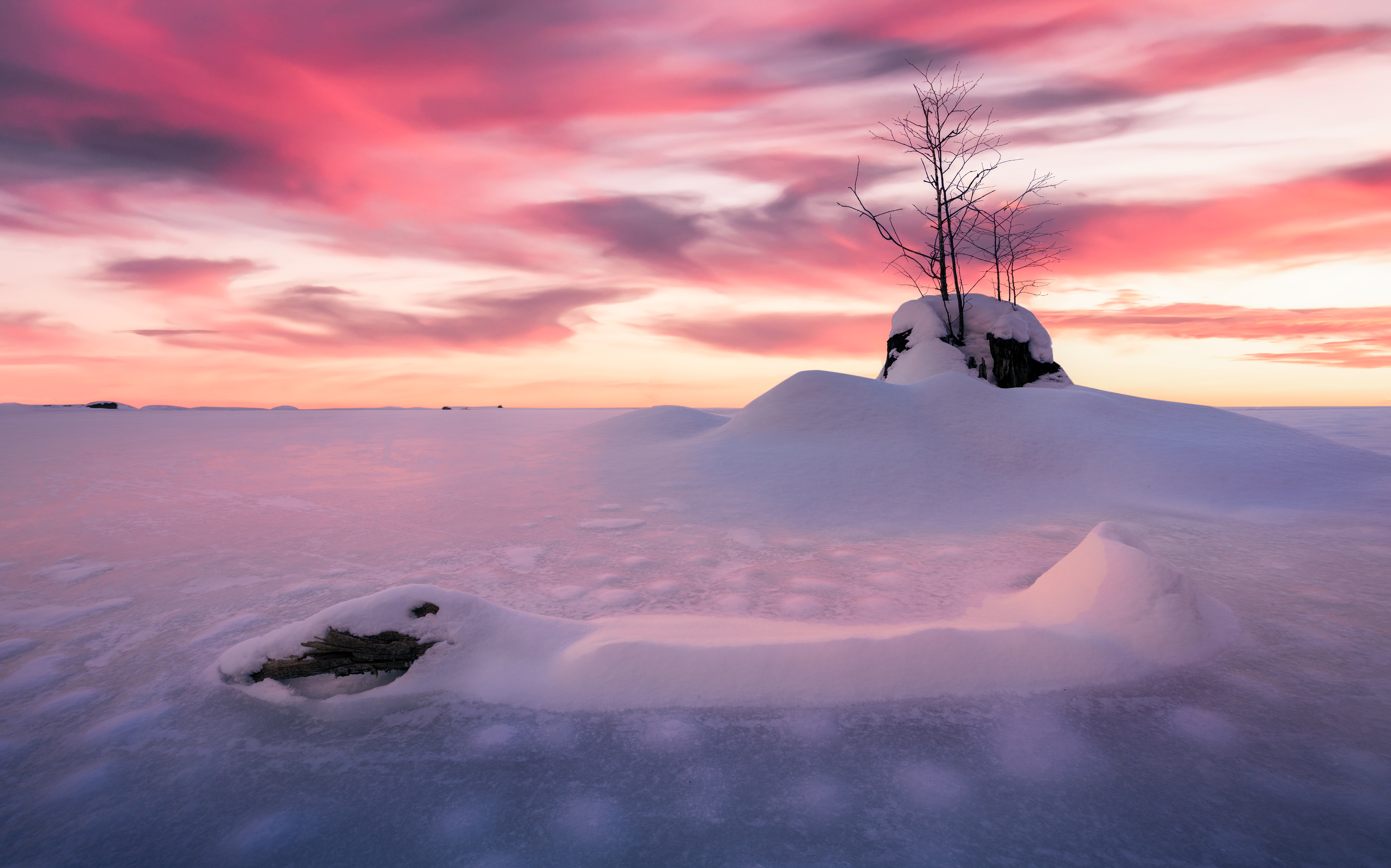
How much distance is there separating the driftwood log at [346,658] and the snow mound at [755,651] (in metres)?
0.04

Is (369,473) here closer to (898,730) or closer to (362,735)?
(362,735)

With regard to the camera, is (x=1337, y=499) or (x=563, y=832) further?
(x=1337, y=499)

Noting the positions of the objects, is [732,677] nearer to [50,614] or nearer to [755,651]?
[755,651]

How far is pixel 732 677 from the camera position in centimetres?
244

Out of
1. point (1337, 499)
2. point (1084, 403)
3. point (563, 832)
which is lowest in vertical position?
point (563, 832)

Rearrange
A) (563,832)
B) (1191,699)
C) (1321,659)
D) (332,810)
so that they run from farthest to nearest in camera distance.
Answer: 1. (1321,659)
2. (1191,699)
3. (332,810)
4. (563,832)

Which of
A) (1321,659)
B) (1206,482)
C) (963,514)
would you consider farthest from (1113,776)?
(1206,482)

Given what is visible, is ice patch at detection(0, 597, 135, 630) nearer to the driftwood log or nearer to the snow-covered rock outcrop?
the driftwood log

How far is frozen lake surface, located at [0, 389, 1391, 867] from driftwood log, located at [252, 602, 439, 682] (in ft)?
0.25

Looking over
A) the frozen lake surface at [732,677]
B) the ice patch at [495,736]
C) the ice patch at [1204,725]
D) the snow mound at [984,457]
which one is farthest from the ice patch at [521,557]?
the ice patch at [1204,725]

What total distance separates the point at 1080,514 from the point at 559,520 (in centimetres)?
466

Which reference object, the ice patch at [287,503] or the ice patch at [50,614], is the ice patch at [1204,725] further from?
the ice patch at [287,503]

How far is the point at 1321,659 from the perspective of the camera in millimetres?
2607

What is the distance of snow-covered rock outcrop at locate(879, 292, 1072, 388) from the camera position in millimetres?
11352
